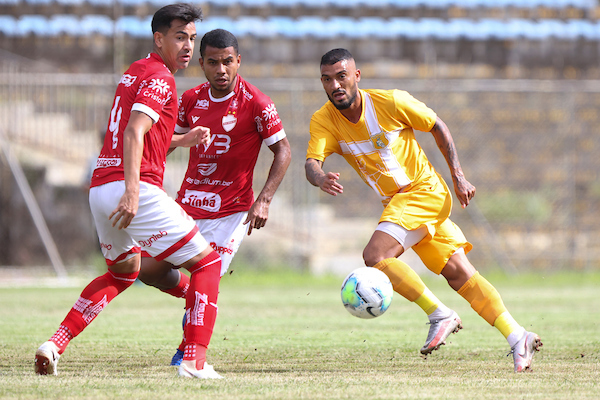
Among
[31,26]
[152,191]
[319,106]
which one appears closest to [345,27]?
[319,106]

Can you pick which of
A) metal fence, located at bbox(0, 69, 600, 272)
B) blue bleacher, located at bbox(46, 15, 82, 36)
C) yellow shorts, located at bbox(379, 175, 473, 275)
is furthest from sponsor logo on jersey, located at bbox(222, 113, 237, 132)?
blue bleacher, located at bbox(46, 15, 82, 36)

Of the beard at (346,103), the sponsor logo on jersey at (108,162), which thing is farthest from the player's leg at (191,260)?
the beard at (346,103)

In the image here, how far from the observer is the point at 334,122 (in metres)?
5.78

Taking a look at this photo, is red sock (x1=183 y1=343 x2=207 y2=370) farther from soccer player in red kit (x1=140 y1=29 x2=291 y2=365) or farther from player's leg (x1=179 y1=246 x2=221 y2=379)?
soccer player in red kit (x1=140 y1=29 x2=291 y2=365)

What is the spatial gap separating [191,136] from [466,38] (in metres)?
16.2

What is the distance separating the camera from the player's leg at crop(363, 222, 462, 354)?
5.40 m

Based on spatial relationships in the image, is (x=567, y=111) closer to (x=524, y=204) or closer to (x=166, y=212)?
(x=524, y=204)

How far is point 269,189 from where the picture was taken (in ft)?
17.2

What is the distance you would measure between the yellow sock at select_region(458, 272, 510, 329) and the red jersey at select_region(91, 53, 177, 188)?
7.57 ft

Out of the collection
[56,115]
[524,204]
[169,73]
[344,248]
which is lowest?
[344,248]

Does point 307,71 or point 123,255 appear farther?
point 307,71

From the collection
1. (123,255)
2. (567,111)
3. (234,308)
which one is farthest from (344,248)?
(123,255)

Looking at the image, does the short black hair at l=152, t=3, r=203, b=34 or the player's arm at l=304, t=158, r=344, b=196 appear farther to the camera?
the player's arm at l=304, t=158, r=344, b=196

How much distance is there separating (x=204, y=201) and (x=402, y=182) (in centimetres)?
143
